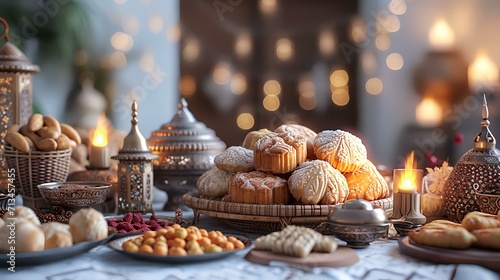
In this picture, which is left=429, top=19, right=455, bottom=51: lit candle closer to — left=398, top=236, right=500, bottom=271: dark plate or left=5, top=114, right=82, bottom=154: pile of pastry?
left=5, top=114, right=82, bottom=154: pile of pastry

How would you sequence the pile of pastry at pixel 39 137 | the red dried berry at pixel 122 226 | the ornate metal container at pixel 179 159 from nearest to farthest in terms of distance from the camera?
1. the red dried berry at pixel 122 226
2. the pile of pastry at pixel 39 137
3. the ornate metal container at pixel 179 159

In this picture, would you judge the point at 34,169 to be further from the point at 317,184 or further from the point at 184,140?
the point at 317,184

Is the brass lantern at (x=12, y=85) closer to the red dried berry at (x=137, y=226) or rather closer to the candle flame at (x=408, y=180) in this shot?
the red dried berry at (x=137, y=226)

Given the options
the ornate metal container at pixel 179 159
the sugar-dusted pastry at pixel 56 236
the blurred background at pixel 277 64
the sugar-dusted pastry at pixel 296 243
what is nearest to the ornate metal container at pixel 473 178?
the sugar-dusted pastry at pixel 296 243

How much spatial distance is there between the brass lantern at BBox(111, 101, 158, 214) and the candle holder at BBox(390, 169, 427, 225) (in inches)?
29.9

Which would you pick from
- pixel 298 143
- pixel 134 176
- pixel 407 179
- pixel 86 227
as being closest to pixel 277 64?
pixel 134 176

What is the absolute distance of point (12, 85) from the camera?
2.00 metres

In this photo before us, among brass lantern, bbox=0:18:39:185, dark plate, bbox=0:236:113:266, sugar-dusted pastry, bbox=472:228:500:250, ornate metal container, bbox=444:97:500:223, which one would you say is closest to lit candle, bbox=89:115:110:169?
brass lantern, bbox=0:18:39:185

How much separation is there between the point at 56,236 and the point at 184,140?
85cm

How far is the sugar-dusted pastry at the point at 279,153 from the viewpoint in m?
1.54

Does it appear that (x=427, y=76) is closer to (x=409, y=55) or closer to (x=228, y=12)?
(x=409, y=55)

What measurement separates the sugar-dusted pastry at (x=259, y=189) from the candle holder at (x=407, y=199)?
28cm

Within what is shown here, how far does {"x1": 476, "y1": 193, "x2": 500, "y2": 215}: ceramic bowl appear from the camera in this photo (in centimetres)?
146

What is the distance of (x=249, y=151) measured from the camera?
1696 millimetres
